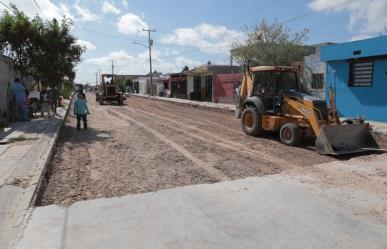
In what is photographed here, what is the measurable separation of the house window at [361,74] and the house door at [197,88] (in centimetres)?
2309

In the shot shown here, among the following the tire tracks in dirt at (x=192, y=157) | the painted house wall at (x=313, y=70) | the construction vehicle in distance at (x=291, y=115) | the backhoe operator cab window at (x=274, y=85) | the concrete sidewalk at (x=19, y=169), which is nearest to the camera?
the concrete sidewalk at (x=19, y=169)

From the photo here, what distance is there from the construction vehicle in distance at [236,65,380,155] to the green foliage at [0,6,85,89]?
28.2 feet

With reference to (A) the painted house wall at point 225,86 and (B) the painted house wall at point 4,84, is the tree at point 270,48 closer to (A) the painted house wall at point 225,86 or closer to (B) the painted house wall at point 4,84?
(A) the painted house wall at point 225,86

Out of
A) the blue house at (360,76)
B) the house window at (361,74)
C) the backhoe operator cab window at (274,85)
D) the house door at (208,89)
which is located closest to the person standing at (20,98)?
the backhoe operator cab window at (274,85)

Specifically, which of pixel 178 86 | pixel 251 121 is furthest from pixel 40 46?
pixel 178 86

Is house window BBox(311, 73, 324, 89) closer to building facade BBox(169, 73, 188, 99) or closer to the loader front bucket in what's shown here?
the loader front bucket

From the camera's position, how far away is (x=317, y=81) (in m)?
22.7

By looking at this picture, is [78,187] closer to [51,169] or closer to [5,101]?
[51,169]

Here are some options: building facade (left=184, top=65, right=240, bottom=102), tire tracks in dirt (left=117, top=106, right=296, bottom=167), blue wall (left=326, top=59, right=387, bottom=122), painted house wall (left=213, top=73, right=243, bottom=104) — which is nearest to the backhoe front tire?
tire tracks in dirt (left=117, top=106, right=296, bottom=167)

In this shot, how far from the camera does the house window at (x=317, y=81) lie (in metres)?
22.3

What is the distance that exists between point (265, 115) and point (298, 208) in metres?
7.19

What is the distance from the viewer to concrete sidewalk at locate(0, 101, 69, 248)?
5.64 metres

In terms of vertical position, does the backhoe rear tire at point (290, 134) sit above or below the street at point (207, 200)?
above

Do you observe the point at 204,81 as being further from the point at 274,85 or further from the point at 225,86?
the point at 274,85
